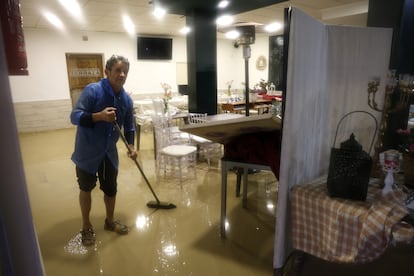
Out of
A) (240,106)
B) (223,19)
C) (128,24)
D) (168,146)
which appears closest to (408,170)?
(168,146)

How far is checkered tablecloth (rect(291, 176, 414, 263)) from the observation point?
4.29 feet

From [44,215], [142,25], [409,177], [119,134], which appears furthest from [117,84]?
[142,25]

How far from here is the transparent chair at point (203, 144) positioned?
401 cm

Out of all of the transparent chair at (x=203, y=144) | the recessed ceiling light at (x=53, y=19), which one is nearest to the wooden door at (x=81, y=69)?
the recessed ceiling light at (x=53, y=19)

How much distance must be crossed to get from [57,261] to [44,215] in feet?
2.81

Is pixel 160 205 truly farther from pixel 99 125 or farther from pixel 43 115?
pixel 43 115

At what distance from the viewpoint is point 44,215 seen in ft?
9.16

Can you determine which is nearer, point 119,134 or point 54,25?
point 119,134

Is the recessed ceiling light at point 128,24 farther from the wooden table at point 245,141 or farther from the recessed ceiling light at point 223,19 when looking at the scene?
the wooden table at point 245,141

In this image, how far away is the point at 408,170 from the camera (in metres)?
1.67

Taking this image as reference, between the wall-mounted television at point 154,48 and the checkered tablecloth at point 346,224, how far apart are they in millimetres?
6958

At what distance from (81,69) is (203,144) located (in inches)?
184

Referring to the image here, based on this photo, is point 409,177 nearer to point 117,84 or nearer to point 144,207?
point 117,84

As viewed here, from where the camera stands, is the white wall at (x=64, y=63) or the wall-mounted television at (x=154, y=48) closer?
the white wall at (x=64, y=63)
